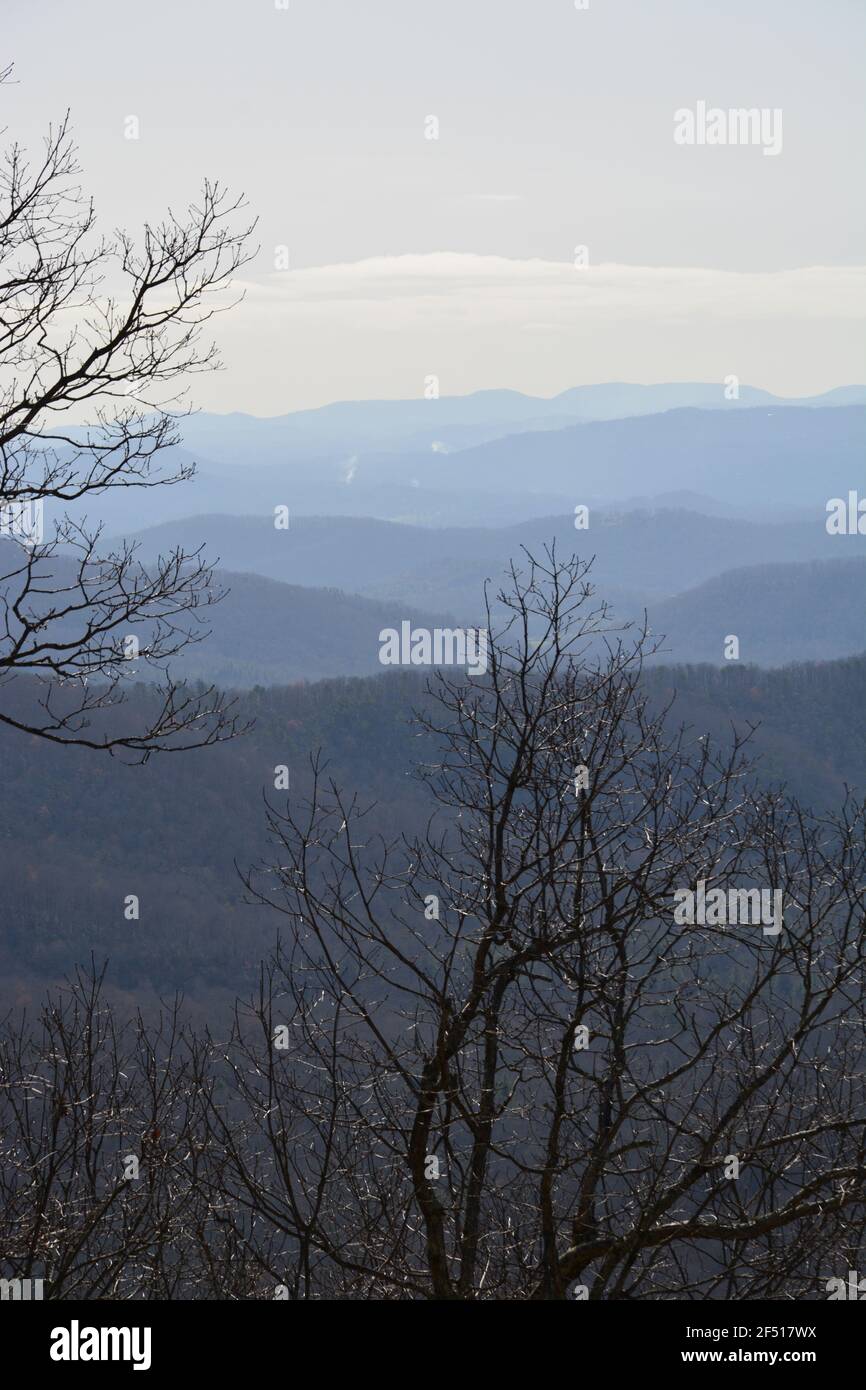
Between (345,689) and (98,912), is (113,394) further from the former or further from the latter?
(345,689)

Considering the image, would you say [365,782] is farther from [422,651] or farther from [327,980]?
[327,980]

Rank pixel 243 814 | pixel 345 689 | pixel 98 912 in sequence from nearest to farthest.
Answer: pixel 98 912 → pixel 243 814 → pixel 345 689

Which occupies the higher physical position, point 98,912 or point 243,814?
point 243,814

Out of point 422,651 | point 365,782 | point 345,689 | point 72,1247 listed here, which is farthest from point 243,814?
point 72,1247

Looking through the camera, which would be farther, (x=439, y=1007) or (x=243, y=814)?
(x=243, y=814)

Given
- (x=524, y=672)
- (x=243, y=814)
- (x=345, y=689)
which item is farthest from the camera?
(x=345, y=689)
